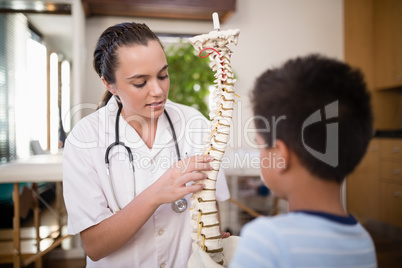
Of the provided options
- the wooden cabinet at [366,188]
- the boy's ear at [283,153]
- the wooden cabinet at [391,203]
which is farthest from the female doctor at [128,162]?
the wooden cabinet at [366,188]

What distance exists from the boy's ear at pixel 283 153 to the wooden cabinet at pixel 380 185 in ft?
9.19

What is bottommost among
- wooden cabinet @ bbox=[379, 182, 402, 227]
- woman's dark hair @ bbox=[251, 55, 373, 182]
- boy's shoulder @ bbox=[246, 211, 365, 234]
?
wooden cabinet @ bbox=[379, 182, 402, 227]

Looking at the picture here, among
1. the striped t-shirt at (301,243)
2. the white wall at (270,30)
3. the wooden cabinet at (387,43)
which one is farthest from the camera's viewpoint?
the white wall at (270,30)

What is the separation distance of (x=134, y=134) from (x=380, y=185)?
3064mm

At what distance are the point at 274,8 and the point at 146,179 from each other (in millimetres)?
3293

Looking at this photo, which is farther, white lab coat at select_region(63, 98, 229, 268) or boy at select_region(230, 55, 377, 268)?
white lab coat at select_region(63, 98, 229, 268)

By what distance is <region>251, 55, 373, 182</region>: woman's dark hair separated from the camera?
24.0 inches

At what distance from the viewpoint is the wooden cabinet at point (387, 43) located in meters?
3.31

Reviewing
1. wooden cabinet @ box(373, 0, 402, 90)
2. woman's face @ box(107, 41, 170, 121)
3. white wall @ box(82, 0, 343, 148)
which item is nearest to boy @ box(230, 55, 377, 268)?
woman's face @ box(107, 41, 170, 121)

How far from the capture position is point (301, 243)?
553 mm

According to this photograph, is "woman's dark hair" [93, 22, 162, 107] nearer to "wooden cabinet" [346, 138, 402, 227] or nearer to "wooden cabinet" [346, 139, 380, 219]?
"wooden cabinet" [346, 138, 402, 227]

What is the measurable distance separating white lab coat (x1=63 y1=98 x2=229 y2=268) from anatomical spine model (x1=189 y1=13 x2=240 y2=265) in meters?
0.11

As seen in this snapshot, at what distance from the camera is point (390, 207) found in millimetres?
3205

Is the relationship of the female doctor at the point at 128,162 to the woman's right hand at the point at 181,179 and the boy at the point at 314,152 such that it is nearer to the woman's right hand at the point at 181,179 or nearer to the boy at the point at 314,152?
the woman's right hand at the point at 181,179
